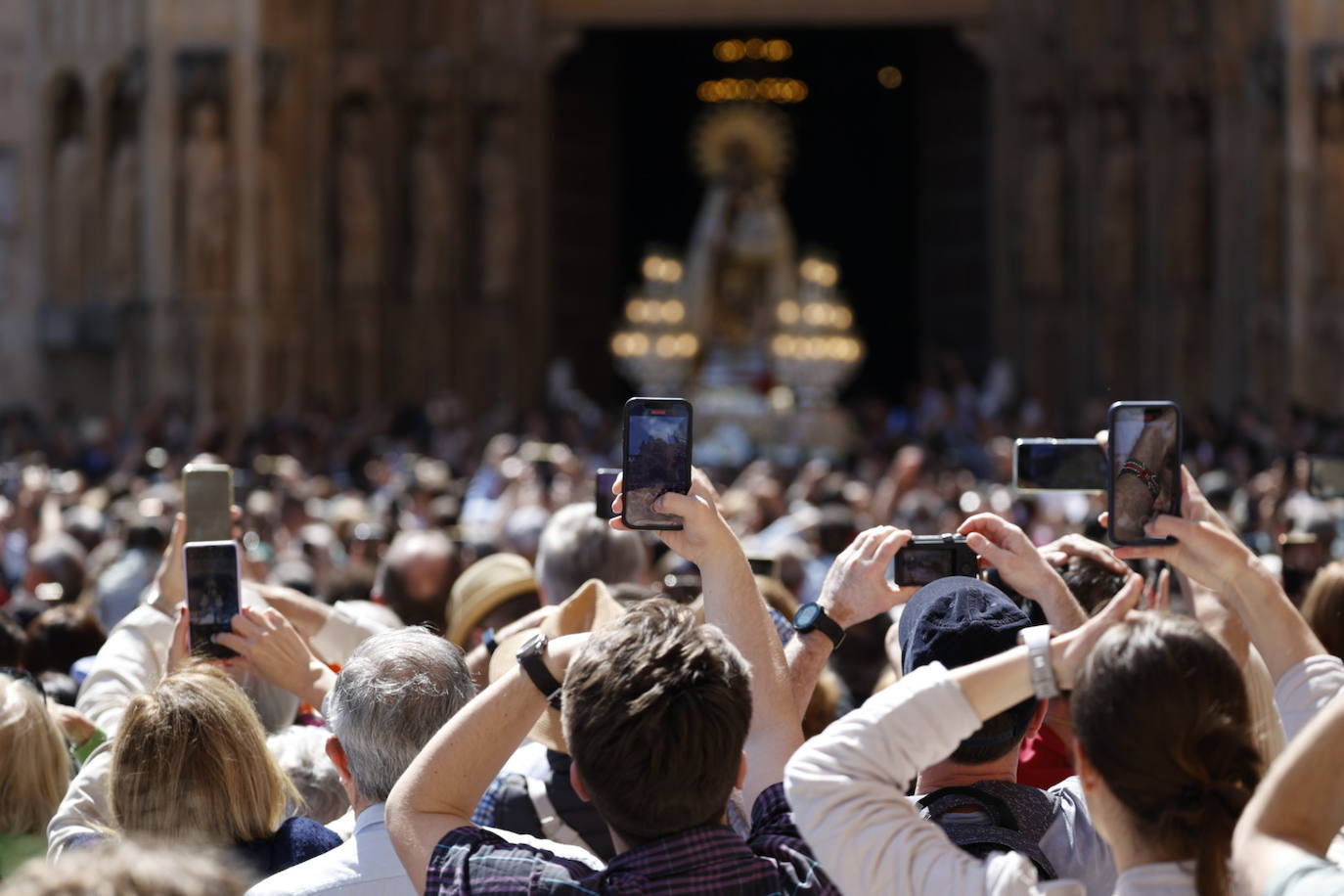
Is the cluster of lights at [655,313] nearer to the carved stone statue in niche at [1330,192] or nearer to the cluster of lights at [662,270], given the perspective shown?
the cluster of lights at [662,270]

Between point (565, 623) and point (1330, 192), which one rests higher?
point (1330, 192)

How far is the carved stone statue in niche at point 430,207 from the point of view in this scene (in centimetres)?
1798

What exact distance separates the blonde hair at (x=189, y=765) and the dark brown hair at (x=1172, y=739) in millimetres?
1271

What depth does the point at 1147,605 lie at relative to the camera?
311 centimetres

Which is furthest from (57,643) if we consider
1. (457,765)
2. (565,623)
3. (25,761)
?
(457,765)

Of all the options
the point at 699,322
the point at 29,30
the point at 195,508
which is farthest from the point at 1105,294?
the point at 195,508

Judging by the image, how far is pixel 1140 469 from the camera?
2691mm

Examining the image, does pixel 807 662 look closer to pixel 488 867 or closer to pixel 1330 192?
pixel 488 867

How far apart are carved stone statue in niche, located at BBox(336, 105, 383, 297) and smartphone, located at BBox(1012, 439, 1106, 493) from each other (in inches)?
582

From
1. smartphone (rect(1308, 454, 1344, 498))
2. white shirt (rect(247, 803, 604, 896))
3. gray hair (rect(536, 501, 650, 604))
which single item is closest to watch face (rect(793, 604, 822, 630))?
white shirt (rect(247, 803, 604, 896))

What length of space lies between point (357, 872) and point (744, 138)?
18.6 meters

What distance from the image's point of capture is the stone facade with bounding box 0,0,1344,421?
55.5ft

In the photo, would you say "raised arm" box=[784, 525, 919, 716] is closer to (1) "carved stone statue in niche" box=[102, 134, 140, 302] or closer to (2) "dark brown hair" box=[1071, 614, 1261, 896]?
(2) "dark brown hair" box=[1071, 614, 1261, 896]

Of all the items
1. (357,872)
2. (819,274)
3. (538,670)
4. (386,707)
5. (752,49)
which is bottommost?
(357,872)
